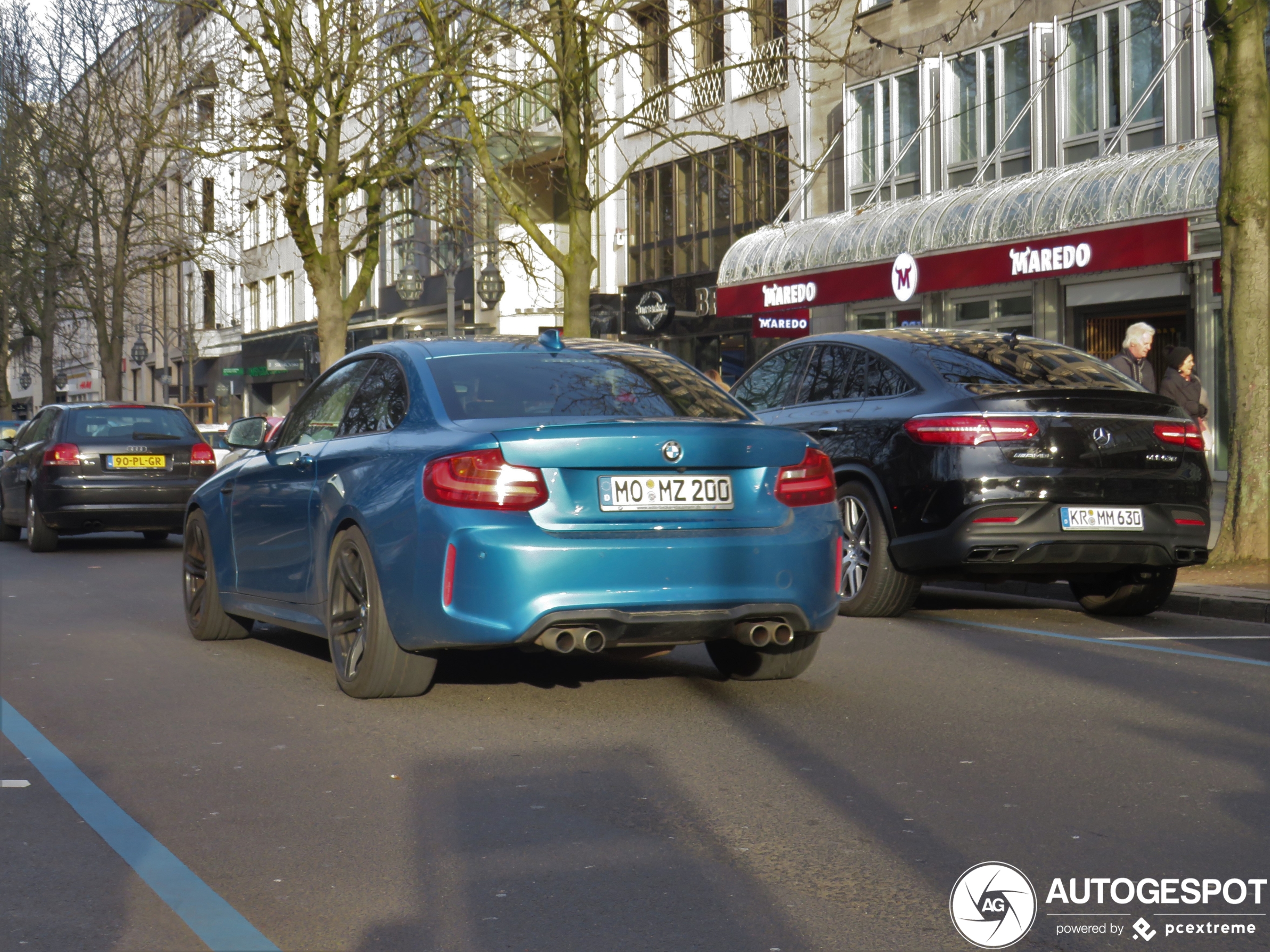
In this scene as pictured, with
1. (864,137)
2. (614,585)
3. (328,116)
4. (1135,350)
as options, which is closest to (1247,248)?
(1135,350)

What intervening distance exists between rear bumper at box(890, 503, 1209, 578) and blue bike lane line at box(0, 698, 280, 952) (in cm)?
484

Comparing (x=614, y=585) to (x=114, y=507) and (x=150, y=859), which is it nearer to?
(x=150, y=859)

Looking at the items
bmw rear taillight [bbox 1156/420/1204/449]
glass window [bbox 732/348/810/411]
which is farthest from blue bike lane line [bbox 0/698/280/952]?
bmw rear taillight [bbox 1156/420/1204/449]

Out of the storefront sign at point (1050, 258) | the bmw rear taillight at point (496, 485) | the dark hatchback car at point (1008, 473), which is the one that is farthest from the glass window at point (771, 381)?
the storefront sign at point (1050, 258)

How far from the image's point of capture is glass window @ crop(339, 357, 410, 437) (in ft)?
23.5

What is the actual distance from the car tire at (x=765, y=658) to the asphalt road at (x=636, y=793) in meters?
0.12

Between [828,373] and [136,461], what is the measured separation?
923 cm

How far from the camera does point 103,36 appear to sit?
1462 inches

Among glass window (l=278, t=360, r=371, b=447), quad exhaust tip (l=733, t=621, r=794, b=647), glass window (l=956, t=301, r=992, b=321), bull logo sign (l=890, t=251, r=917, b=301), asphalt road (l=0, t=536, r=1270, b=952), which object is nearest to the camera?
asphalt road (l=0, t=536, r=1270, b=952)

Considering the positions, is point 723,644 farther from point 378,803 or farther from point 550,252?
point 550,252

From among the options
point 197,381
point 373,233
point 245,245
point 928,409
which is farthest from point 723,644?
point 197,381

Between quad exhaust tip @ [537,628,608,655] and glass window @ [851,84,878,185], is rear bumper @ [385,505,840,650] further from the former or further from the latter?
glass window @ [851,84,878,185]

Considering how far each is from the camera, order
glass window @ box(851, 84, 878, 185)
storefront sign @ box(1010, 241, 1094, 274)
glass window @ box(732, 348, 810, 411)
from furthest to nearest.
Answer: glass window @ box(851, 84, 878, 185) < storefront sign @ box(1010, 241, 1094, 274) < glass window @ box(732, 348, 810, 411)

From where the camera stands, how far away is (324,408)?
26.7 feet
